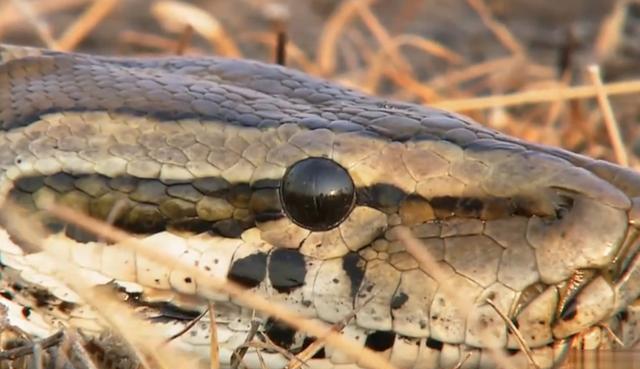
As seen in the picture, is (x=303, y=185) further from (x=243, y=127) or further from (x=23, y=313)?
(x=23, y=313)

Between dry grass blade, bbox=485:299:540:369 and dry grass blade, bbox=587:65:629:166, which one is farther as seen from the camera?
dry grass blade, bbox=587:65:629:166

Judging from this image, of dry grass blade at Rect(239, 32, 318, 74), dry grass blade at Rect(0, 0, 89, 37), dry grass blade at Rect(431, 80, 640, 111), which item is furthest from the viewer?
dry grass blade at Rect(0, 0, 89, 37)

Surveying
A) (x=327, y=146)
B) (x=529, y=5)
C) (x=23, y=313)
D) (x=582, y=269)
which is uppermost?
(x=529, y=5)

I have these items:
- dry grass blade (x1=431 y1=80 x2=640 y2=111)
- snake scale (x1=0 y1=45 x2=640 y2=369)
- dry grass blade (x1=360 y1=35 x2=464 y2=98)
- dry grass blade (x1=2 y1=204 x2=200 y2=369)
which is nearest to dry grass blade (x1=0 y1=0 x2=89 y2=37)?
dry grass blade (x1=360 y1=35 x2=464 y2=98)

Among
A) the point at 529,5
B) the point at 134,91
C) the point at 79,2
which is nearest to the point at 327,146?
the point at 134,91

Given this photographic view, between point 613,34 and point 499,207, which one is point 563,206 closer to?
point 499,207

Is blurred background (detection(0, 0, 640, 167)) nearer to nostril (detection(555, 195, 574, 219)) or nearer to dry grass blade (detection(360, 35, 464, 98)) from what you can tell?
dry grass blade (detection(360, 35, 464, 98))

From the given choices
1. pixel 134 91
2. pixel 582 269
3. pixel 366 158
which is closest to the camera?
pixel 582 269

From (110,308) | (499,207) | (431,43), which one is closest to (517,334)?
(499,207)
